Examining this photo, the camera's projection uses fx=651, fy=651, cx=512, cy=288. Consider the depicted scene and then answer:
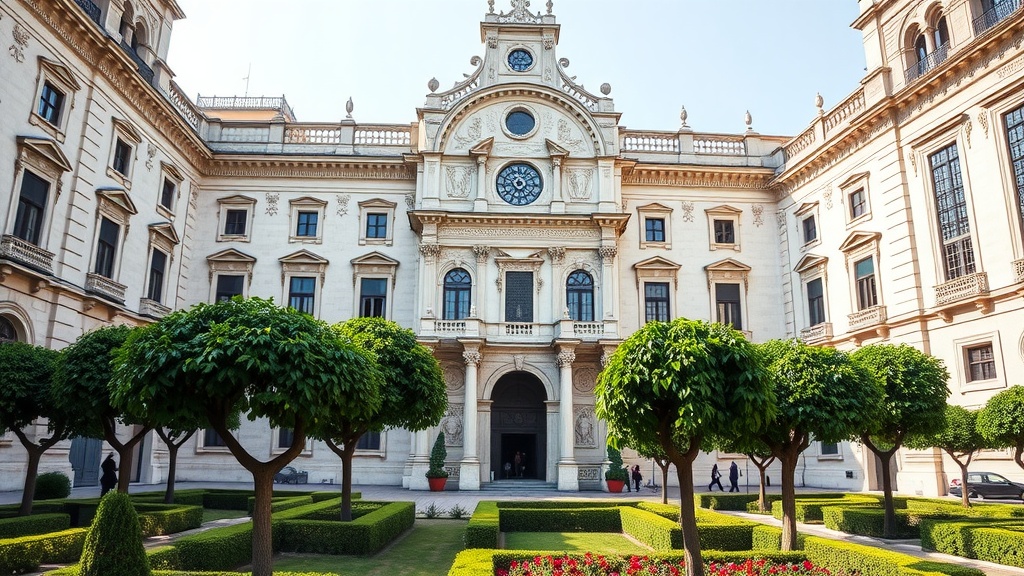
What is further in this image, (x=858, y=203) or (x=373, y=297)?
(x=373, y=297)

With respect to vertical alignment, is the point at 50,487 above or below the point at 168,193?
below

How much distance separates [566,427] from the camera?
1216 inches

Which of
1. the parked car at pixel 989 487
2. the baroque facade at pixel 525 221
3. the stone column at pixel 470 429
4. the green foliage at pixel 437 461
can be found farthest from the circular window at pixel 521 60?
the parked car at pixel 989 487

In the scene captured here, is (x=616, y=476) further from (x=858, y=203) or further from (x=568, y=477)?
(x=858, y=203)

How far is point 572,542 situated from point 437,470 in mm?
14387

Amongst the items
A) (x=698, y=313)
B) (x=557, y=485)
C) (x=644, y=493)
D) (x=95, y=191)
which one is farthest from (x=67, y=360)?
(x=698, y=313)

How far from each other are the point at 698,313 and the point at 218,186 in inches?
1048

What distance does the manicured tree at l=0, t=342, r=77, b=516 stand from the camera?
15586 mm

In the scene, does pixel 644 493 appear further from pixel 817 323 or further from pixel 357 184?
pixel 357 184

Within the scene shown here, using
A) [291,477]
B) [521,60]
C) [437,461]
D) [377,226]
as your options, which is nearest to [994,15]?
[521,60]

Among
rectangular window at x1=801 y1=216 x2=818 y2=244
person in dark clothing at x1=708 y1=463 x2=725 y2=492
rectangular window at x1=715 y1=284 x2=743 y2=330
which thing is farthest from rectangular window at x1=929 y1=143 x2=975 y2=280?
person in dark clothing at x1=708 y1=463 x2=725 y2=492

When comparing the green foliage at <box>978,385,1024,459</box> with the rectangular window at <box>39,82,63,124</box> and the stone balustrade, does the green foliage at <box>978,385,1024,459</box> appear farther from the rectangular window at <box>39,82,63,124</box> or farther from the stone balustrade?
the rectangular window at <box>39,82,63,124</box>

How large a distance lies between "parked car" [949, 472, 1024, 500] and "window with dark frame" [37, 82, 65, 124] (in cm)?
3435

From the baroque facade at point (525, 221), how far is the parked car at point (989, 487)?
77cm
